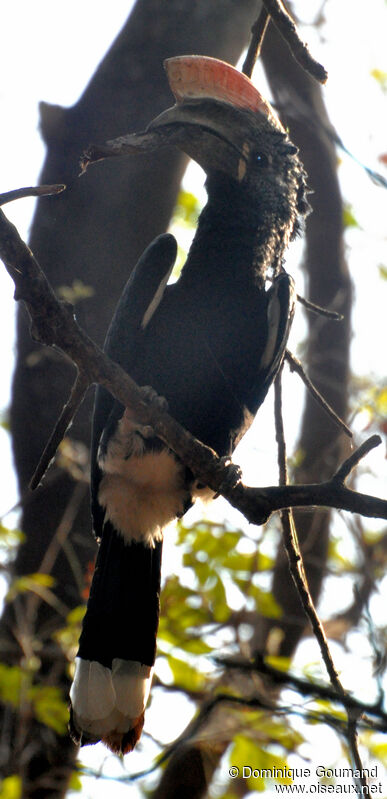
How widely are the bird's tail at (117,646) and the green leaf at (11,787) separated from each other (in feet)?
3.12

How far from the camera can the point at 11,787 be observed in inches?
131

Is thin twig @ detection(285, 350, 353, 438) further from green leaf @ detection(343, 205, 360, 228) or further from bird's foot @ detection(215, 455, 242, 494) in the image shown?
green leaf @ detection(343, 205, 360, 228)

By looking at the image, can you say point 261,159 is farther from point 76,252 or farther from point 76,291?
point 76,252

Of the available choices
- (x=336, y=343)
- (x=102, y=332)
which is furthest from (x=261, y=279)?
(x=336, y=343)

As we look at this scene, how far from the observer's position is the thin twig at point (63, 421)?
1870mm

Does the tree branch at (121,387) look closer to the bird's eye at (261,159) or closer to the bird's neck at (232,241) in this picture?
the bird's neck at (232,241)

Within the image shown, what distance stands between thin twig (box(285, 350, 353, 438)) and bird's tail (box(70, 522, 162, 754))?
73cm

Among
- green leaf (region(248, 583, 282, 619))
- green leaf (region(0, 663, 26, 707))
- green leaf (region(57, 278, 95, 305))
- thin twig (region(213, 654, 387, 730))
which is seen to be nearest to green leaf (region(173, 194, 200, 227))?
green leaf (region(57, 278, 95, 305))

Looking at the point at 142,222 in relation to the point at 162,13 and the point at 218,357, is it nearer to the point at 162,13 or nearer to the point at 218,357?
the point at 162,13

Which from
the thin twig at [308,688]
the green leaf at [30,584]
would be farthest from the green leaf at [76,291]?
the thin twig at [308,688]

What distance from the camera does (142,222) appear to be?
12.6ft

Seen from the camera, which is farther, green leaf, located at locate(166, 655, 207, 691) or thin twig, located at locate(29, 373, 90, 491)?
green leaf, located at locate(166, 655, 207, 691)

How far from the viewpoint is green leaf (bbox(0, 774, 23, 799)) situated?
3180 mm

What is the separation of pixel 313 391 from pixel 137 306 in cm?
64
